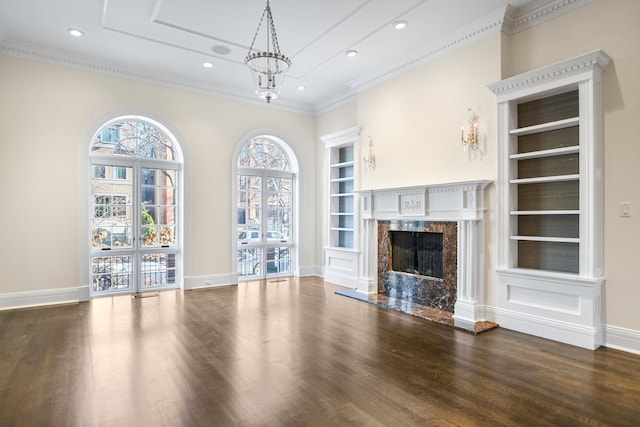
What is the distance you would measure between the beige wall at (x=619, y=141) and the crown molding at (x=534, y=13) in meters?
0.15

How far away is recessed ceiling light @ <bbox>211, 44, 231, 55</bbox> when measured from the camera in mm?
5190

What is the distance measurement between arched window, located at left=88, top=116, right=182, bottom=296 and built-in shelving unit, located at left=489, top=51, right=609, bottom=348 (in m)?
5.28

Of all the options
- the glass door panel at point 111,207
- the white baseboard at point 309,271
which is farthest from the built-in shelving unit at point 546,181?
the glass door panel at point 111,207

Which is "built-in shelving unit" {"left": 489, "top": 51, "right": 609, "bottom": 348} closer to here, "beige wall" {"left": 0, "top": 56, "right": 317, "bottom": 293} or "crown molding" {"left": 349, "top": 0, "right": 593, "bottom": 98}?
"crown molding" {"left": 349, "top": 0, "right": 593, "bottom": 98}

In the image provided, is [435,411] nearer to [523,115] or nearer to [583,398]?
[583,398]

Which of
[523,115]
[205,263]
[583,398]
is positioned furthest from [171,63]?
[583,398]

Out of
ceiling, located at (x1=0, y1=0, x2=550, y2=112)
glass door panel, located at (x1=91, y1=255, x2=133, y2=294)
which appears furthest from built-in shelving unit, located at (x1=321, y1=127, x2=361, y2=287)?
glass door panel, located at (x1=91, y1=255, x2=133, y2=294)

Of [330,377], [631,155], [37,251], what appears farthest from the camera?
[37,251]

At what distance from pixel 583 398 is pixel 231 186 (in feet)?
19.3

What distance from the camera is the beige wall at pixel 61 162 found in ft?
16.6

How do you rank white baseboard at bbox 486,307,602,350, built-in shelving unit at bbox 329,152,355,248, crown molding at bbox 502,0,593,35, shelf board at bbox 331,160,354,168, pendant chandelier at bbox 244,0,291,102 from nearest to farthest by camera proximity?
1. pendant chandelier at bbox 244,0,291,102
2. white baseboard at bbox 486,307,602,350
3. crown molding at bbox 502,0,593,35
4. shelf board at bbox 331,160,354,168
5. built-in shelving unit at bbox 329,152,355,248

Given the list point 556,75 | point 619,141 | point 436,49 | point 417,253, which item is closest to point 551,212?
point 619,141

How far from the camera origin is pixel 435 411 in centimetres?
245

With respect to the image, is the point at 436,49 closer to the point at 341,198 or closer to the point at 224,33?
the point at 224,33
